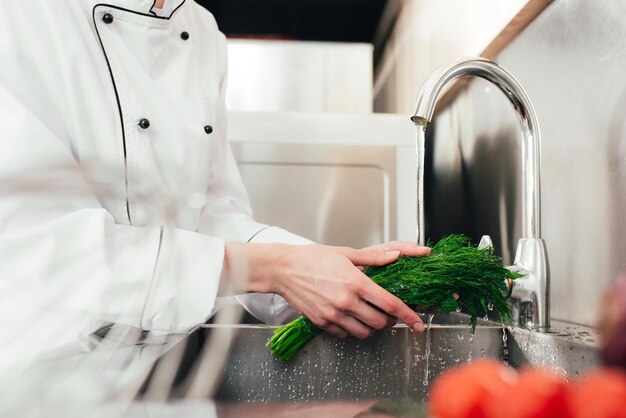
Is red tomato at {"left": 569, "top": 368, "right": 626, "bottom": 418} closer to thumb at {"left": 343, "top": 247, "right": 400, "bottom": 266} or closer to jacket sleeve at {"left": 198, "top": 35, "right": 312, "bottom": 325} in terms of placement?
thumb at {"left": 343, "top": 247, "right": 400, "bottom": 266}

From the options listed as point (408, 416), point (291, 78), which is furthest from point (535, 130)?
point (291, 78)

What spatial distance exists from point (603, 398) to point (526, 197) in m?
0.89

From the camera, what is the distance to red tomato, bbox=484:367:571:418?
0.76 feet

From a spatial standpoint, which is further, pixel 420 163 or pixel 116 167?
pixel 420 163

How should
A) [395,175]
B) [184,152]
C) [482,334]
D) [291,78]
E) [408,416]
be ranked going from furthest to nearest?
1. [291,78]
2. [395,175]
3. [184,152]
4. [482,334]
5. [408,416]

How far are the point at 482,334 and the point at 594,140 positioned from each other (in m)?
0.39

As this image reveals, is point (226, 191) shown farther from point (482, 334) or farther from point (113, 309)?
point (113, 309)

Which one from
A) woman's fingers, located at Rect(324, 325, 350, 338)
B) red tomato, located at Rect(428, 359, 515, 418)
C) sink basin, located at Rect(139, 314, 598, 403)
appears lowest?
sink basin, located at Rect(139, 314, 598, 403)

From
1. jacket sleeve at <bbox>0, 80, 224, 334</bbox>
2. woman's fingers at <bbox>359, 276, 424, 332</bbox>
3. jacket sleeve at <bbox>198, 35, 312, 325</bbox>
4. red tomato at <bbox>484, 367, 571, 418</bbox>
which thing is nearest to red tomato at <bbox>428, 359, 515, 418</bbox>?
red tomato at <bbox>484, 367, 571, 418</bbox>

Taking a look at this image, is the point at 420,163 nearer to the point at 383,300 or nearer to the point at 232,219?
the point at 383,300

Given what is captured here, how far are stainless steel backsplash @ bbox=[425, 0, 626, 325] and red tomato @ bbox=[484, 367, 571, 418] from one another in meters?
0.78

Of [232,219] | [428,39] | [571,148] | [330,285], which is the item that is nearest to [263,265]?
[330,285]

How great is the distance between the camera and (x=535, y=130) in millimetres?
1069

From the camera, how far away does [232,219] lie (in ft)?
4.35
